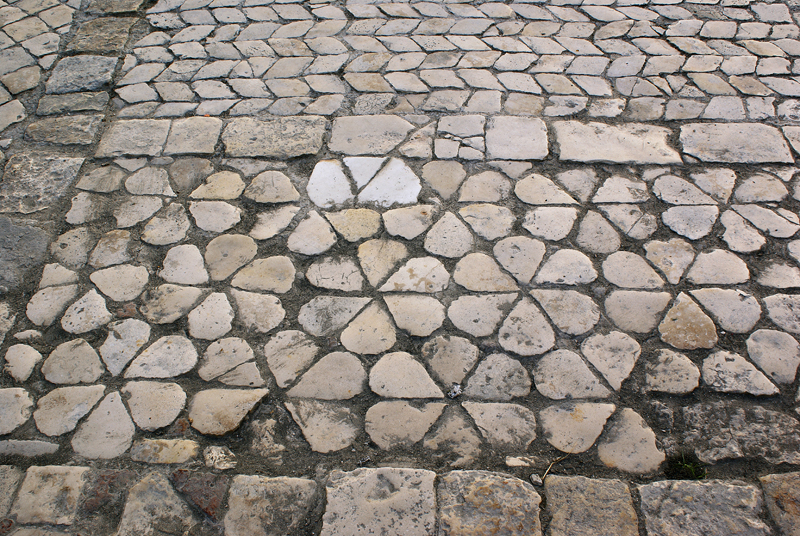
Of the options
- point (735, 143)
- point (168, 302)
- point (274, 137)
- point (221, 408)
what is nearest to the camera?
point (221, 408)

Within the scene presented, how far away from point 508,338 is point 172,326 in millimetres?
1556

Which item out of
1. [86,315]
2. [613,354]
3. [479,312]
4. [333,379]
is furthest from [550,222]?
[86,315]

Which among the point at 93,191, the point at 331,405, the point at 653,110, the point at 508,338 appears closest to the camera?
the point at 331,405

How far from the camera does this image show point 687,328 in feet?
8.18

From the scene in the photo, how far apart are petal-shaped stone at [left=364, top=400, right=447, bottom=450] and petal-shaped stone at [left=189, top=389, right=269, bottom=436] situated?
48 centimetres

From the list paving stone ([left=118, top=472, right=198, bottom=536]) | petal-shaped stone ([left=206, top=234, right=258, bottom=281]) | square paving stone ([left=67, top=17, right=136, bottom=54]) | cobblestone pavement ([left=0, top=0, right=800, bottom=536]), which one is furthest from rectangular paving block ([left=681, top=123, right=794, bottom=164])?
square paving stone ([left=67, top=17, right=136, bottom=54])

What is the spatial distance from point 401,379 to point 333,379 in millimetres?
295

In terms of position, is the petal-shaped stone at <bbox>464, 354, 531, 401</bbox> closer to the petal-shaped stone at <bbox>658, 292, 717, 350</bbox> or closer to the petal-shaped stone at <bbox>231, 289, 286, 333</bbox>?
the petal-shaped stone at <bbox>658, 292, 717, 350</bbox>

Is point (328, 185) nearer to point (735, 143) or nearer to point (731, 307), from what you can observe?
point (731, 307)

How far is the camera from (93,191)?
3.18 meters

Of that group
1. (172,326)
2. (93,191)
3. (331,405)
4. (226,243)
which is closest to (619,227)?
(331,405)

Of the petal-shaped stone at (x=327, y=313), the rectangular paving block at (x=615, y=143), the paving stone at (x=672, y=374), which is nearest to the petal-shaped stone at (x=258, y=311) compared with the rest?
the petal-shaped stone at (x=327, y=313)

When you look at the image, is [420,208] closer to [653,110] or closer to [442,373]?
[442,373]

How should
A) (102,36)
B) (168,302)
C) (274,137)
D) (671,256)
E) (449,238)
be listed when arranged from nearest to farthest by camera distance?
(168,302) → (671,256) → (449,238) → (274,137) → (102,36)
